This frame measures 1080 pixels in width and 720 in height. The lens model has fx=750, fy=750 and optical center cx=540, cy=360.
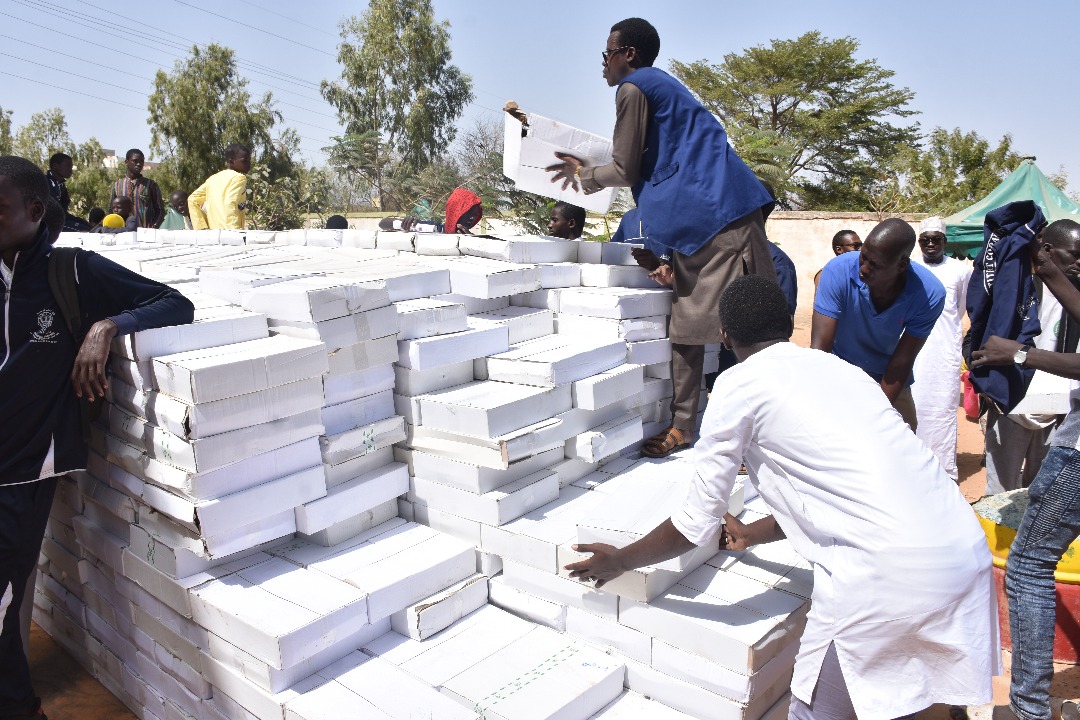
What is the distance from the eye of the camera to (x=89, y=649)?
134 inches

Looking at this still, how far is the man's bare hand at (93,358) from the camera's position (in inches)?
100

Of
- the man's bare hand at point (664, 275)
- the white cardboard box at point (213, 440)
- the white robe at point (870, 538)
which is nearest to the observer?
the white robe at point (870, 538)

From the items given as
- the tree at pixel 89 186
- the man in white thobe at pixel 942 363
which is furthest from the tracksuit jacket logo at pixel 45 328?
the tree at pixel 89 186

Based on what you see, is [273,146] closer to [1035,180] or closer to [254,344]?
[1035,180]

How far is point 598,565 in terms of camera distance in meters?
2.38

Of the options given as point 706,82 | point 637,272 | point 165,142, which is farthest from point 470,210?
point 165,142

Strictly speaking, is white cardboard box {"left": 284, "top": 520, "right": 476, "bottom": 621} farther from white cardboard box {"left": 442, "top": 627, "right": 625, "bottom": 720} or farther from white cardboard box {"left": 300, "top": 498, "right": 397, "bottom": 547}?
white cardboard box {"left": 442, "top": 627, "right": 625, "bottom": 720}

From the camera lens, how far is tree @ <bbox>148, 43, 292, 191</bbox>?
3114cm

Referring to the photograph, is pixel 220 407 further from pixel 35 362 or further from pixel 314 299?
pixel 35 362

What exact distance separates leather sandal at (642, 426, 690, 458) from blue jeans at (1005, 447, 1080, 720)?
4.68ft

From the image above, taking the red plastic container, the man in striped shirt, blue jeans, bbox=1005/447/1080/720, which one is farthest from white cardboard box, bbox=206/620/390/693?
the man in striped shirt

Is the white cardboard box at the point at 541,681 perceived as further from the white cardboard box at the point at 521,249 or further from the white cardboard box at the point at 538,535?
the white cardboard box at the point at 521,249

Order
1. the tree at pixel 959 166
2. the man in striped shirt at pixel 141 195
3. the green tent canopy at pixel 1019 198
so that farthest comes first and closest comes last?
the tree at pixel 959 166, the green tent canopy at pixel 1019 198, the man in striped shirt at pixel 141 195

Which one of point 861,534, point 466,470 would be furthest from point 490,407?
point 861,534
